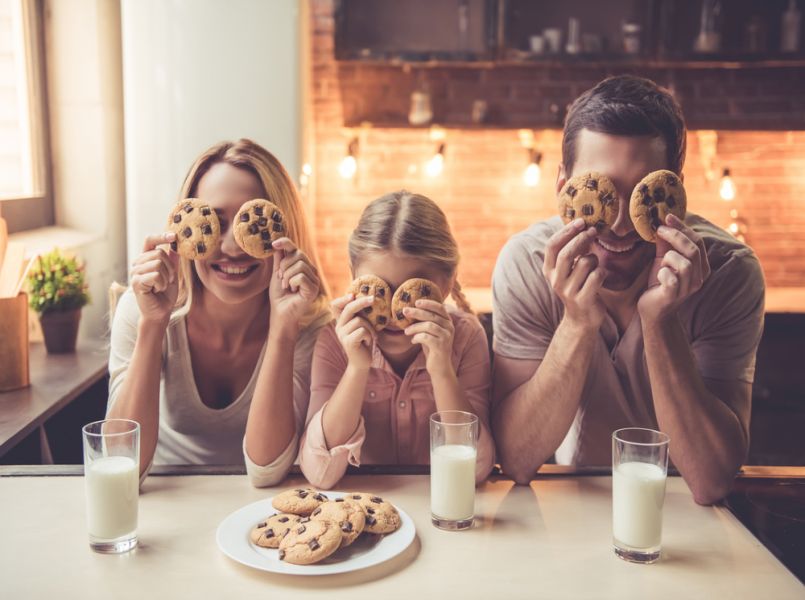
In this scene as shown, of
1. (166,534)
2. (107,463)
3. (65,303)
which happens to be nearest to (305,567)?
(166,534)

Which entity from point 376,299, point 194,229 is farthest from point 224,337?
point 376,299

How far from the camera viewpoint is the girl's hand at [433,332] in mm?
1488

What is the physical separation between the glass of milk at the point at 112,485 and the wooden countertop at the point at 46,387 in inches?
25.5

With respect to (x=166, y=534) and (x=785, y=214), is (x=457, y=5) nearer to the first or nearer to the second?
(x=785, y=214)

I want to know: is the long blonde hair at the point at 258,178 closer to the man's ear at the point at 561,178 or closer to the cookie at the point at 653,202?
the man's ear at the point at 561,178

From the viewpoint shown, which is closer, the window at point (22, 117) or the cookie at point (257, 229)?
the cookie at point (257, 229)

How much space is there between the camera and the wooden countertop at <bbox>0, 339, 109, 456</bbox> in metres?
1.88

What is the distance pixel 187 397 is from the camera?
1.81 meters

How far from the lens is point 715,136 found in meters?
4.50

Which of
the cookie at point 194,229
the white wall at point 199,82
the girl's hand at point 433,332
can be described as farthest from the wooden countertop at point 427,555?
the white wall at point 199,82

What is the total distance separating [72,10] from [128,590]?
308 cm

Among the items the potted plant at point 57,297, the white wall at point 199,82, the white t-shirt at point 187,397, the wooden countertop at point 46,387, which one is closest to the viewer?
the white t-shirt at point 187,397

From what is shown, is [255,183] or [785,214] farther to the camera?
[785,214]

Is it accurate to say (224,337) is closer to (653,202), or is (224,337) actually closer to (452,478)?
(452,478)
